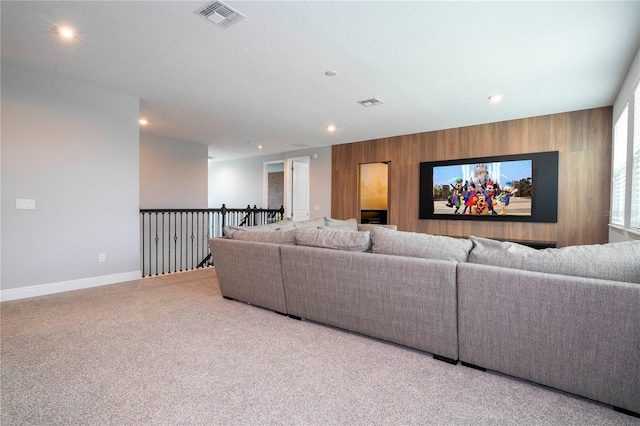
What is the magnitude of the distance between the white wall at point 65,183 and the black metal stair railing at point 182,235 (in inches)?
78.7

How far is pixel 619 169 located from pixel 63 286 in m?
6.65

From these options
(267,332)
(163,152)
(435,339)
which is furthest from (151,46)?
(163,152)

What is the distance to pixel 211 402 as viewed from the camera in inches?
67.2

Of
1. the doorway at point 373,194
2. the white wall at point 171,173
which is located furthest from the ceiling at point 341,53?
the doorway at point 373,194

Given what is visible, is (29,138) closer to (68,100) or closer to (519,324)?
(68,100)

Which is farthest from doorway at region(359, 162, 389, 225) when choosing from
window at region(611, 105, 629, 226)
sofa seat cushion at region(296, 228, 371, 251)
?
sofa seat cushion at region(296, 228, 371, 251)

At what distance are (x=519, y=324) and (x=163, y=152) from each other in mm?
6978

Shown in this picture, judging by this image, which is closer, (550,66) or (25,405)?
(25,405)

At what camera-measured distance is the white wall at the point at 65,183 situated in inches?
138

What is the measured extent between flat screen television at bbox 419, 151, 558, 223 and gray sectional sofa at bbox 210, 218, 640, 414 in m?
3.60

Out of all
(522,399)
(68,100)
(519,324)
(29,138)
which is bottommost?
(522,399)

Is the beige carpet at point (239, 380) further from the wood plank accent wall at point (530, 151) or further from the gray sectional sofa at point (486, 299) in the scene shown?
the wood plank accent wall at point (530, 151)

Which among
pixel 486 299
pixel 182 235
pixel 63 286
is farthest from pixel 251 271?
pixel 182 235

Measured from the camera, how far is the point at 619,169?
152 inches
